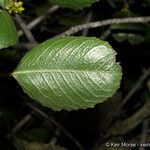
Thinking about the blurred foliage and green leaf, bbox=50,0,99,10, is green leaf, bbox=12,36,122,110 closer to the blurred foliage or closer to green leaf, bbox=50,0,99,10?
green leaf, bbox=50,0,99,10

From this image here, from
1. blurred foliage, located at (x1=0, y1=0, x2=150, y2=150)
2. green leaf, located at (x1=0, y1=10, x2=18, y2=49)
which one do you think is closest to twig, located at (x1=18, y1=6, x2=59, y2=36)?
blurred foliage, located at (x1=0, y1=0, x2=150, y2=150)

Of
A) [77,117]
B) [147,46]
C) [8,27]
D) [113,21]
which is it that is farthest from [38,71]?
[147,46]

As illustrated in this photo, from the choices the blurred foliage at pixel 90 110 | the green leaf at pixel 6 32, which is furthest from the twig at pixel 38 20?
the green leaf at pixel 6 32

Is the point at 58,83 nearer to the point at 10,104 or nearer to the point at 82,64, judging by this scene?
the point at 82,64

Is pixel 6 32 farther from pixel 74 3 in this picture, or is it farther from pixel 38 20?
pixel 38 20

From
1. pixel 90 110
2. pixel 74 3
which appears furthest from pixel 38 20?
pixel 74 3
